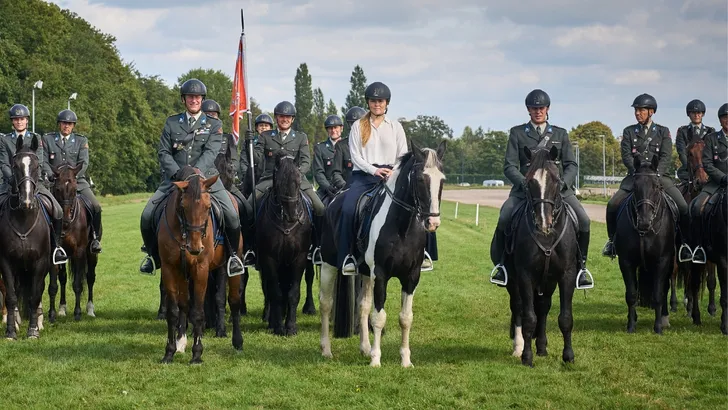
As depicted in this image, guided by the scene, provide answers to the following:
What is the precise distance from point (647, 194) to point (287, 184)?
17.3 ft

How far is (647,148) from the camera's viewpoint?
539 inches

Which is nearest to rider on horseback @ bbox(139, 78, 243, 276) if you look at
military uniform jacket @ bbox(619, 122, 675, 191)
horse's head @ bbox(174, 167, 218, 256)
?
horse's head @ bbox(174, 167, 218, 256)

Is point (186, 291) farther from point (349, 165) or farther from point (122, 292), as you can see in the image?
point (122, 292)

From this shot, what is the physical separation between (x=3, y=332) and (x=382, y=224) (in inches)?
257

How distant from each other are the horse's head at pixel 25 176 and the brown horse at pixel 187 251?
7.74 ft

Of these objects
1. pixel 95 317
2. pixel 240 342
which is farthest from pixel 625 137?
pixel 95 317

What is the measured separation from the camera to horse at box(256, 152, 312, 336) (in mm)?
12812

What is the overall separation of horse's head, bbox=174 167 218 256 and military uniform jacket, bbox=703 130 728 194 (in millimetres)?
8194

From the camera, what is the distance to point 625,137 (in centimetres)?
1396

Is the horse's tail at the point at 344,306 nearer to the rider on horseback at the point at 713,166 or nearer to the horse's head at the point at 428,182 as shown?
the horse's head at the point at 428,182

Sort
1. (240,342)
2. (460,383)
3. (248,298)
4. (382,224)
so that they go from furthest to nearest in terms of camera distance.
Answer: (248,298) → (240,342) → (382,224) → (460,383)

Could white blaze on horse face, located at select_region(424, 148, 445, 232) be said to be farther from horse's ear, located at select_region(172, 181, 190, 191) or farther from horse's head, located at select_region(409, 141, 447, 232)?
horse's ear, located at select_region(172, 181, 190, 191)

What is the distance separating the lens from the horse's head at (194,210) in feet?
33.6

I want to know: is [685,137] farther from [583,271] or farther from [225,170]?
[225,170]
